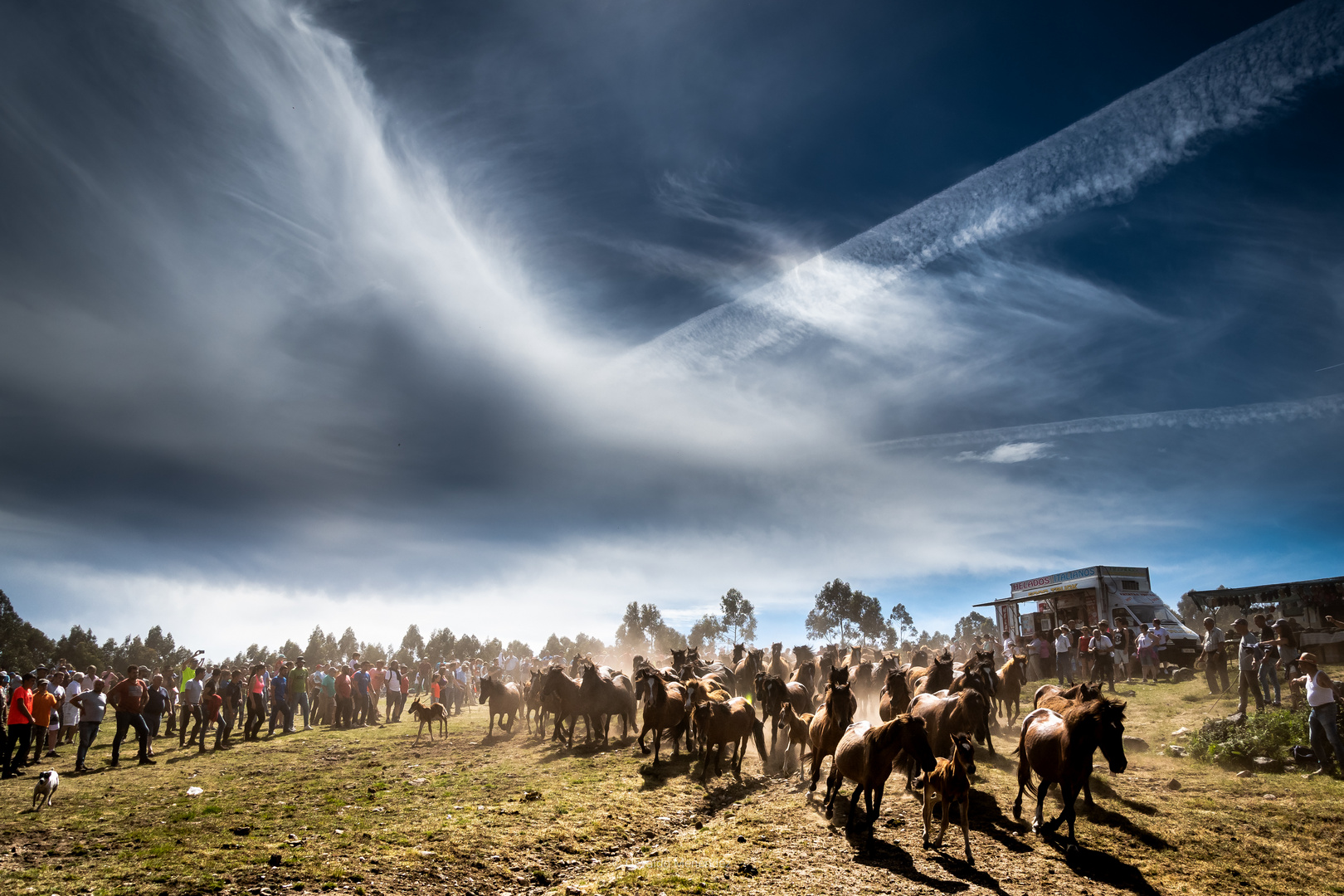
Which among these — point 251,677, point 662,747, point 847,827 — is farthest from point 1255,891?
point 251,677

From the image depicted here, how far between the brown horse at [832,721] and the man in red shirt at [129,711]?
64.8ft

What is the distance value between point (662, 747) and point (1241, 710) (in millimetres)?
16394

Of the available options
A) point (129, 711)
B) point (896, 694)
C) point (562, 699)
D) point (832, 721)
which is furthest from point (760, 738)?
point (129, 711)

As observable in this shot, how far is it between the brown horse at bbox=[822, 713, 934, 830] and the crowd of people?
20.5 m

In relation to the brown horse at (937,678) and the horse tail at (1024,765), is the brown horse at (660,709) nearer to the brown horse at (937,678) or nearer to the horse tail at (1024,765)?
the brown horse at (937,678)

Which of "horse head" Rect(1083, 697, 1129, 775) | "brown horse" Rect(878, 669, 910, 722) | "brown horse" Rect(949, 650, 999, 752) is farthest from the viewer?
"brown horse" Rect(878, 669, 910, 722)

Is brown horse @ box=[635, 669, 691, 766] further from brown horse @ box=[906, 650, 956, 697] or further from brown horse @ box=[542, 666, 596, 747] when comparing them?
brown horse @ box=[906, 650, 956, 697]

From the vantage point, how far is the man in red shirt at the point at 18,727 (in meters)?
16.0

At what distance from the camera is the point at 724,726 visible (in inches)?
605

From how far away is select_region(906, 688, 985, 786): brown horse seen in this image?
523 inches

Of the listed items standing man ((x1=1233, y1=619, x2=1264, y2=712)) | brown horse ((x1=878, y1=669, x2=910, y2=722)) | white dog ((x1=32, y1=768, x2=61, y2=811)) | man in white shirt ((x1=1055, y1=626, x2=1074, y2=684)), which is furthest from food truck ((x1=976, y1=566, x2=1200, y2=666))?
white dog ((x1=32, y1=768, x2=61, y2=811))

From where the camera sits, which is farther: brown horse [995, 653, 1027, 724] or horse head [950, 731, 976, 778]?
brown horse [995, 653, 1027, 724]

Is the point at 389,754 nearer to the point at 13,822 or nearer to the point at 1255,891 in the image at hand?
Answer: the point at 13,822

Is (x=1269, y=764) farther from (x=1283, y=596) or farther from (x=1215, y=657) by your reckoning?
A: (x=1283, y=596)
